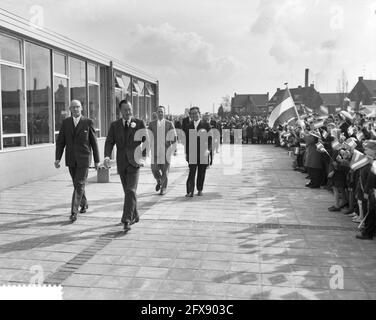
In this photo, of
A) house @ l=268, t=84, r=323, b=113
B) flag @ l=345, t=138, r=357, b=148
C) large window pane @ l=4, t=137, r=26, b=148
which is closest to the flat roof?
large window pane @ l=4, t=137, r=26, b=148

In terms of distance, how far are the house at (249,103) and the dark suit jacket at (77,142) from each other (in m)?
96.4

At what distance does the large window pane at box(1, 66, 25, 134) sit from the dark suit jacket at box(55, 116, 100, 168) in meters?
3.78

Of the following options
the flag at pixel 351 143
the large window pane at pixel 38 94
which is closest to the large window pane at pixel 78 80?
the large window pane at pixel 38 94

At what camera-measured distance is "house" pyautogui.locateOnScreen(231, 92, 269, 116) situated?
342 ft

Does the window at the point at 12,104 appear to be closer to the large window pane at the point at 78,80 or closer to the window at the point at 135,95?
the large window pane at the point at 78,80

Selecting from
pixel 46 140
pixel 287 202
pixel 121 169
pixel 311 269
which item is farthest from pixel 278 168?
pixel 311 269

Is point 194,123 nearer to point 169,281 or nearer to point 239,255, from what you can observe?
point 239,255

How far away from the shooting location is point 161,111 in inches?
380

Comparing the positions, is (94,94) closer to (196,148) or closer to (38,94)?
(38,94)

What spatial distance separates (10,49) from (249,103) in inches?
3874

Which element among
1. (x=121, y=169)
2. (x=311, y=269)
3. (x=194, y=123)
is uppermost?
(x=194, y=123)

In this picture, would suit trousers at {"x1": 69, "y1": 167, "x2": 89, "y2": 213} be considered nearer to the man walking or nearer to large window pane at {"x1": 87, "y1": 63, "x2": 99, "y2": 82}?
the man walking

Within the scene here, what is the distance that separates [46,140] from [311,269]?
9.52 meters

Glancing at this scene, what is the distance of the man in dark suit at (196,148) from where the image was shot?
9.23 meters
